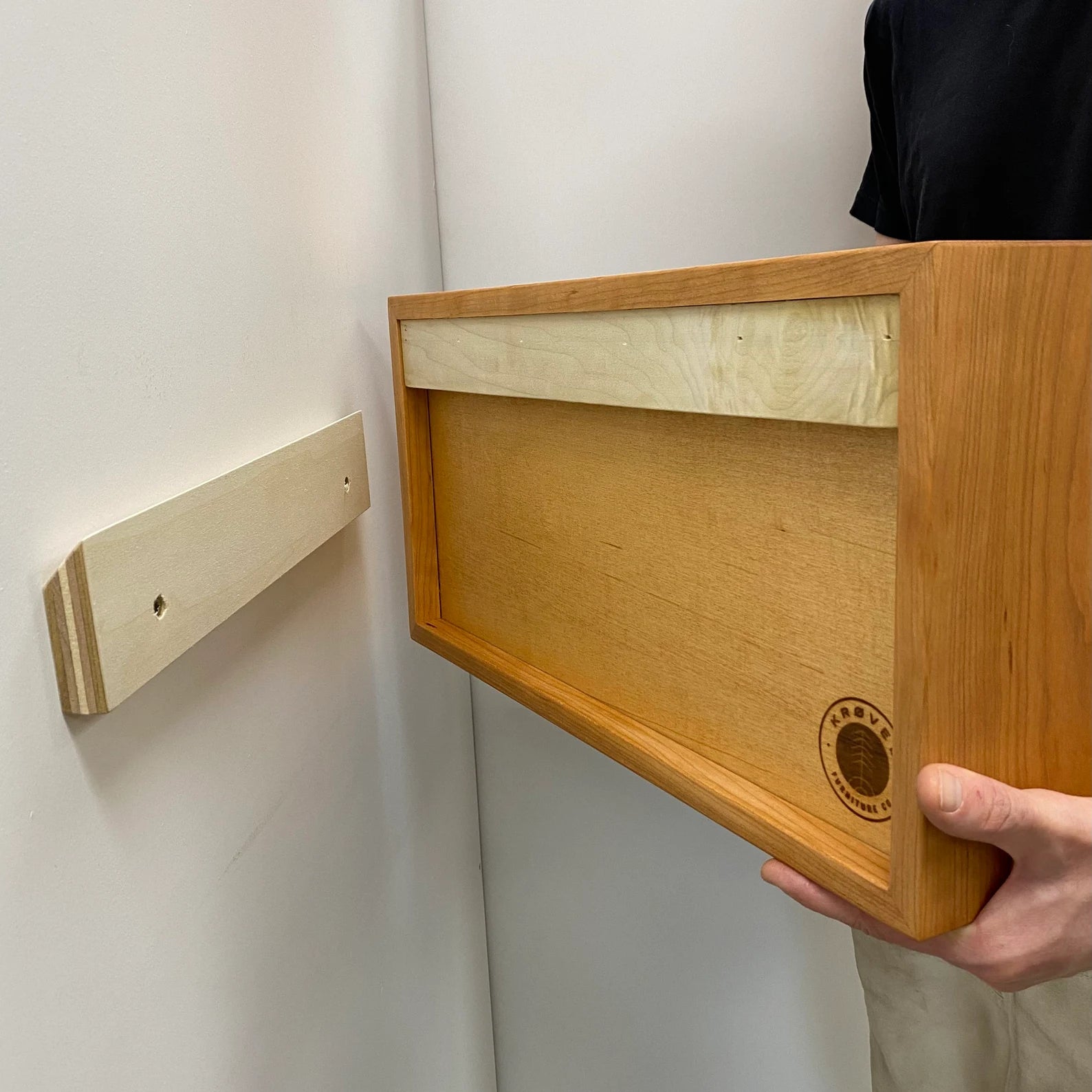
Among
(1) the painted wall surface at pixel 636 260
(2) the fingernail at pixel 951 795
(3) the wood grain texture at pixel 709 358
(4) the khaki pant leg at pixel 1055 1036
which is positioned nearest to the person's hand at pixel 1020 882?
(2) the fingernail at pixel 951 795

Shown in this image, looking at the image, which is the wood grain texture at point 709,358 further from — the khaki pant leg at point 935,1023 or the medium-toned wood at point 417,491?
the khaki pant leg at point 935,1023

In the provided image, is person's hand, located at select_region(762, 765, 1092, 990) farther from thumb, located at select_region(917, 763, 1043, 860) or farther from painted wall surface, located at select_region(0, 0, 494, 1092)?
painted wall surface, located at select_region(0, 0, 494, 1092)

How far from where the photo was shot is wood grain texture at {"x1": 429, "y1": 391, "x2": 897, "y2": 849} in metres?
0.39

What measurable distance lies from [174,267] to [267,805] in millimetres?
293

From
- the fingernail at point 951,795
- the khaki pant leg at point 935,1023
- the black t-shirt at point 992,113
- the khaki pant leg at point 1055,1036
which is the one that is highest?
the black t-shirt at point 992,113

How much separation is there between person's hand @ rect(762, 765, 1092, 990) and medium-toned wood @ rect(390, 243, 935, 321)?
18 cm

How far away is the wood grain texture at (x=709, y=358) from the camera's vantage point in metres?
0.35

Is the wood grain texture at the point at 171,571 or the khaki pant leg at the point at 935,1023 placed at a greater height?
the wood grain texture at the point at 171,571

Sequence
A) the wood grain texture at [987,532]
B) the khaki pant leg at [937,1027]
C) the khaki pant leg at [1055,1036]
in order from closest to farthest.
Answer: the wood grain texture at [987,532] < the khaki pant leg at [1055,1036] < the khaki pant leg at [937,1027]

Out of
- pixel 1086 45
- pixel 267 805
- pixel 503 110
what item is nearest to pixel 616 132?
pixel 503 110

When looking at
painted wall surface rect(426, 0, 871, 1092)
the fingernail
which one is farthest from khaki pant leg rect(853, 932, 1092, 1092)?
the fingernail

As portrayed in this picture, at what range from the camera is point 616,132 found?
0.86 metres

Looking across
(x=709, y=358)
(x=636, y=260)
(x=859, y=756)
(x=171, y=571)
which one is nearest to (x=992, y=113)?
(x=636, y=260)

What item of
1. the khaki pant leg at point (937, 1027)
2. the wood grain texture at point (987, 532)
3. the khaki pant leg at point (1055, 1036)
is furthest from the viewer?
the khaki pant leg at point (937, 1027)
